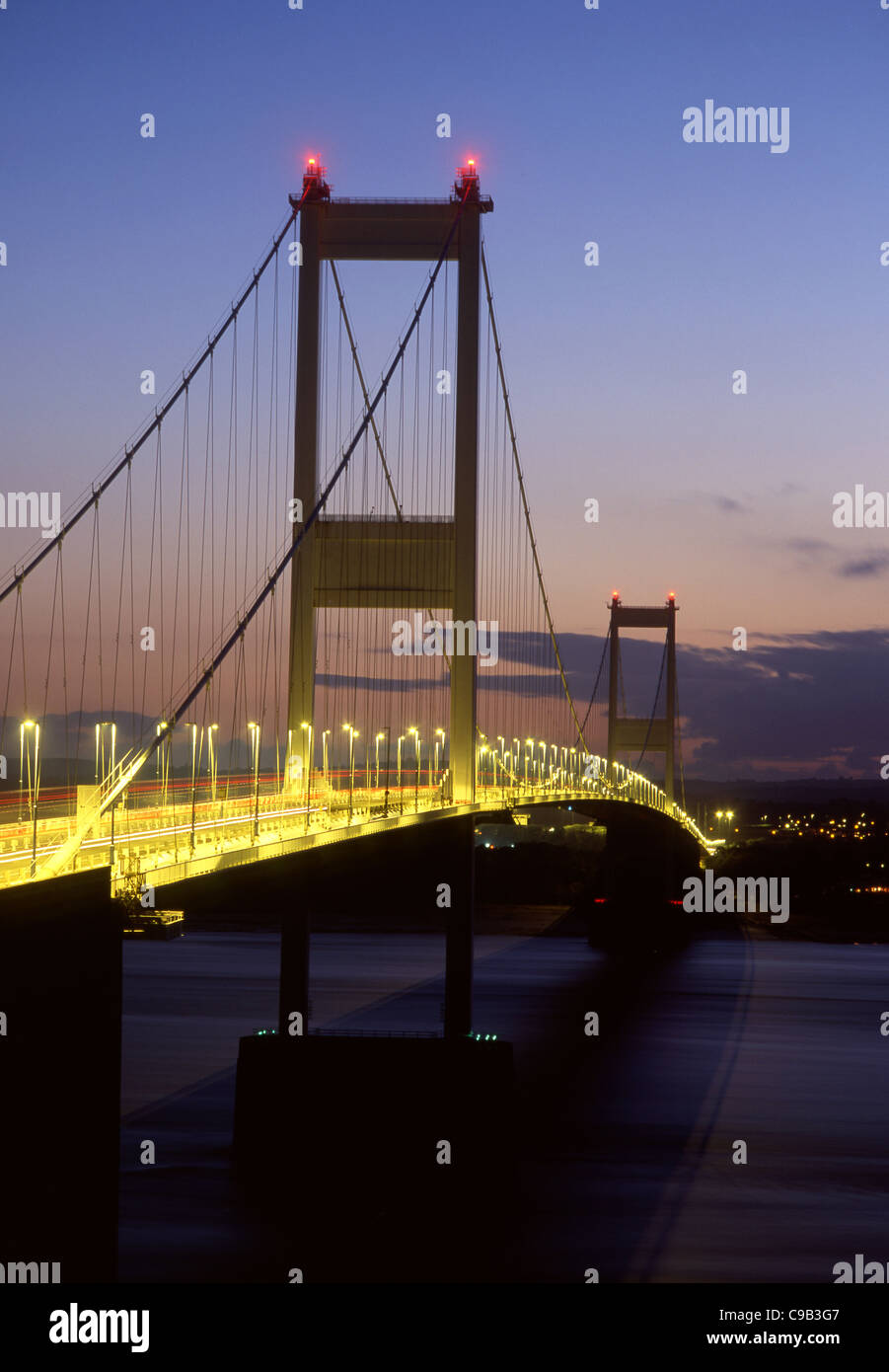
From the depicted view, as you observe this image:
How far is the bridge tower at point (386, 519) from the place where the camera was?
2838cm

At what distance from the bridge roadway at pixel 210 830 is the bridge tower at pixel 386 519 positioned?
168 cm

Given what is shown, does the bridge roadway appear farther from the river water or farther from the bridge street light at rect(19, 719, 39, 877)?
the river water

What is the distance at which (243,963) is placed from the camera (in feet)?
204

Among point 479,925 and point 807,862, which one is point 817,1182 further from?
point 807,862

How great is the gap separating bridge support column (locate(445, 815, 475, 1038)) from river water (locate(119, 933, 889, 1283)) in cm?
196

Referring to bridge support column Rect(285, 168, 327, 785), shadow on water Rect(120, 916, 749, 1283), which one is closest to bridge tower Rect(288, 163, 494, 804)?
bridge support column Rect(285, 168, 327, 785)

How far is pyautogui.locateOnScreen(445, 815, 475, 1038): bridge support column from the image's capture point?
28.4m

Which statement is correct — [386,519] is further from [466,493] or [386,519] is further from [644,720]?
[644,720]

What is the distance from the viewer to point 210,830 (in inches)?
695

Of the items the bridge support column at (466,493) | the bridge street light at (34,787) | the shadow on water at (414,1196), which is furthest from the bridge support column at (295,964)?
the bridge street light at (34,787)

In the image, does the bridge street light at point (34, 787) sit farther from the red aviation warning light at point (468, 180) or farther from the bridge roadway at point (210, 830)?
the red aviation warning light at point (468, 180)

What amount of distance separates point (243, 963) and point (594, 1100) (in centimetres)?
3479

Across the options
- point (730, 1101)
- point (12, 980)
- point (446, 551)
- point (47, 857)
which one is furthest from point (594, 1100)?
point (12, 980)

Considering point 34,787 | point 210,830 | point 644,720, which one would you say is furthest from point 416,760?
point 644,720
